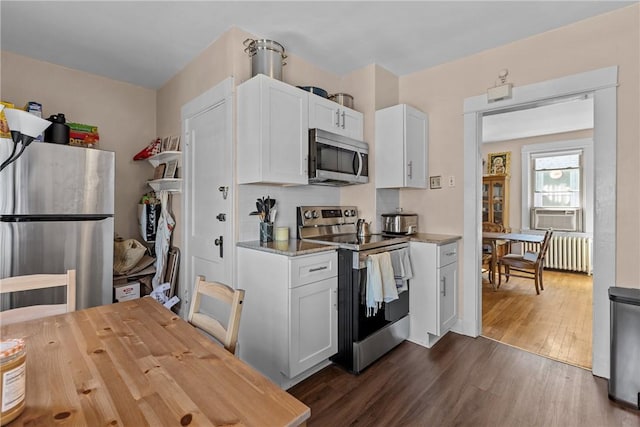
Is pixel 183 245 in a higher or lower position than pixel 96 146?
lower

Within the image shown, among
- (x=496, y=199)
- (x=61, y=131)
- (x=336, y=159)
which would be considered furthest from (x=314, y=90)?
(x=496, y=199)

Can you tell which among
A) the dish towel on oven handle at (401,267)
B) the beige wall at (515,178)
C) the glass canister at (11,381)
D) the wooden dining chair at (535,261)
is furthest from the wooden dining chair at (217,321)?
the beige wall at (515,178)

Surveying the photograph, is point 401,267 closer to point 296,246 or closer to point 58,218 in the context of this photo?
point 296,246

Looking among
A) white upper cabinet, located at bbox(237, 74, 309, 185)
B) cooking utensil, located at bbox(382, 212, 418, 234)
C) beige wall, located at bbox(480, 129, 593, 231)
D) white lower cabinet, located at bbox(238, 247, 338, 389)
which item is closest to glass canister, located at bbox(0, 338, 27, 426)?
white lower cabinet, located at bbox(238, 247, 338, 389)

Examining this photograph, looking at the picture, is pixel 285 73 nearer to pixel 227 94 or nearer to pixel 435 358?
pixel 227 94

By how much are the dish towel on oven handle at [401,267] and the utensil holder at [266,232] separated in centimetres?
95

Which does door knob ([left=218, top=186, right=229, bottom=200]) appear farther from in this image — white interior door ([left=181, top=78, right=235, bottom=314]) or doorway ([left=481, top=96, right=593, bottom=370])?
doorway ([left=481, top=96, right=593, bottom=370])

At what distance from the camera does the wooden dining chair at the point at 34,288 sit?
1267 millimetres

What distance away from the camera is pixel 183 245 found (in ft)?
9.34

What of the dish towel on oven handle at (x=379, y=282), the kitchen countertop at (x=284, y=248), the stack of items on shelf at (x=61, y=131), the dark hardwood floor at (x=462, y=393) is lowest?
the dark hardwood floor at (x=462, y=393)

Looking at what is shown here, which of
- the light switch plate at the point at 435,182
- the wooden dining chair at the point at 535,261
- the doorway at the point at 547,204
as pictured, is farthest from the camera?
the wooden dining chair at the point at 535,261

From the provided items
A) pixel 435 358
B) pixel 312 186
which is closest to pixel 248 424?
pixel 435 358

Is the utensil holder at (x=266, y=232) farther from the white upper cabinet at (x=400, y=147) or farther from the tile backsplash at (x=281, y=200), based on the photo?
the white upper cabinet at (x=400, y=147)

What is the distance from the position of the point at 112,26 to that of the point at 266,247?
79.1 inches
